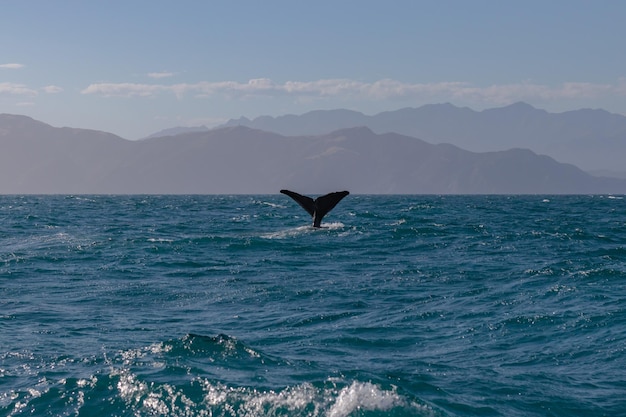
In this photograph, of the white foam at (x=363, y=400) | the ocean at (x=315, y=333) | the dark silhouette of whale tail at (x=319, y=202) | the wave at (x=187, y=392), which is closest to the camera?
the white foam at (x=363, y=400)

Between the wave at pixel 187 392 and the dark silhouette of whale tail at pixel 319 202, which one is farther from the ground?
the dark silhouette of whale tail at pixel 319 202

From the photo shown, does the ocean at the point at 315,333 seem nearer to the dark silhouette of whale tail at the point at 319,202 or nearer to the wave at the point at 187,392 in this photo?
the wave at the point at 187,392

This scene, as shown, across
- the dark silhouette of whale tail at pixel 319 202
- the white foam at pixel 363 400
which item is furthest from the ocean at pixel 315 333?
the dark silhouette of whale tail at pixel 319 202

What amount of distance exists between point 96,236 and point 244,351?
1070 inches

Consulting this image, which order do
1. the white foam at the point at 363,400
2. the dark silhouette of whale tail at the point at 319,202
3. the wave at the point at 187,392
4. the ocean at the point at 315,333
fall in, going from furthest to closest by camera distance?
the dark silhouette of whale tail at the point at 319,202 < the ocean at the point at 315,333 < the wave at the point at 187,392 < the white foam at the point at 363,400

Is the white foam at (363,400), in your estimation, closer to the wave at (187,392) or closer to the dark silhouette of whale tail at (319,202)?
the wave at (187,392)

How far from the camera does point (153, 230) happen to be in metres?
44.5

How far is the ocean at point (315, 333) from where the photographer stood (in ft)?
34.4

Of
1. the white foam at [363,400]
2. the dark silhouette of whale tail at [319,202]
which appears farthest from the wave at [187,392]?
the dark silhouette of whale tail at [319,202]

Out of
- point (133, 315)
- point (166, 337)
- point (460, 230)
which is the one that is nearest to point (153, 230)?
point (460, 230)

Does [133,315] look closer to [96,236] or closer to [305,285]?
[305,285]

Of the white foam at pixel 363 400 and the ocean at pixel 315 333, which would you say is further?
the ocean at pixel 315 333

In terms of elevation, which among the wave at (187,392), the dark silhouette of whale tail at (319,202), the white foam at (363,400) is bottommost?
the wave at (187,392)

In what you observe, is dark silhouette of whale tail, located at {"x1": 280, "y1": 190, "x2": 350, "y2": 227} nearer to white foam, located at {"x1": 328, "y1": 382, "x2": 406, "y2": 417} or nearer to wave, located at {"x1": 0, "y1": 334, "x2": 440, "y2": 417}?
wave, located at {"x1": 0, "y1": 334, "x2": 440, "y2": 417}
